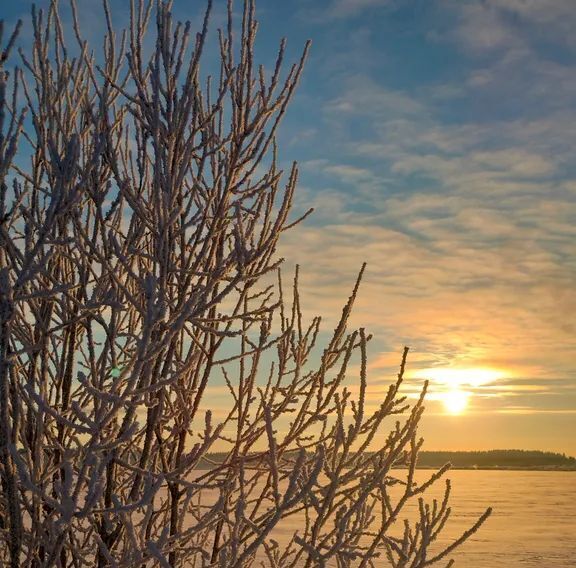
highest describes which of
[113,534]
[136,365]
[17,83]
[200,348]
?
[17,83]

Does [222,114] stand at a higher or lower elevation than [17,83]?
lower

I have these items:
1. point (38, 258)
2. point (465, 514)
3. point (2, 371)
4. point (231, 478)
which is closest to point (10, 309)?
point (2, 371)

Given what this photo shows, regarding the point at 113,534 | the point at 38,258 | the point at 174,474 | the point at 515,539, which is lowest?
the point at 515,539

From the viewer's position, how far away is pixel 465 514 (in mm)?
20516

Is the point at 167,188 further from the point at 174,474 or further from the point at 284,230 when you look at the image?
the point at 174,474

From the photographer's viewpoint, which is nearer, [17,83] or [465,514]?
[17,83]

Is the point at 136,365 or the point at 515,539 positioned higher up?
the point at 136,365

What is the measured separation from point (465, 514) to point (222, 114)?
19.6 meters

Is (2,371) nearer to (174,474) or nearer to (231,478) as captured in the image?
(174,474)

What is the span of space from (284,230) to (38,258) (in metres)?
0.91

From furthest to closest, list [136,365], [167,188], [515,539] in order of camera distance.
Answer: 1. [515,539]
2. [167,188]
3. [136,365]

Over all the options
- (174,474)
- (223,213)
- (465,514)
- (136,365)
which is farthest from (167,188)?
(465,514)

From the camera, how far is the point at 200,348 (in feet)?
9.24

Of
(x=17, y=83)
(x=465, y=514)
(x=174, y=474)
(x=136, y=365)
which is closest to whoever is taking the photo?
(x=136, y=365)
